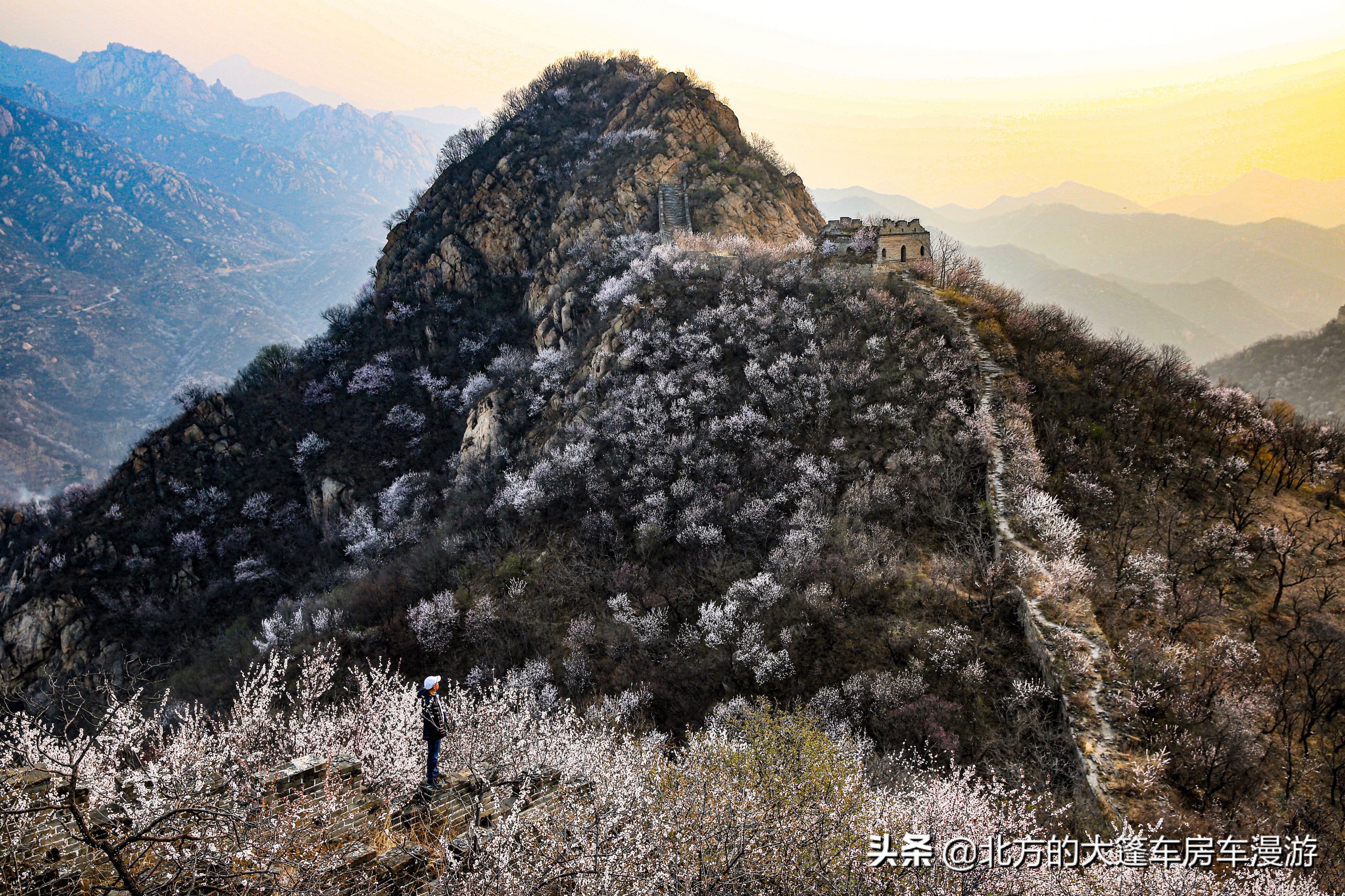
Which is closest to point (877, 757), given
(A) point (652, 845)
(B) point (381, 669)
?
(A) point (652, 845)

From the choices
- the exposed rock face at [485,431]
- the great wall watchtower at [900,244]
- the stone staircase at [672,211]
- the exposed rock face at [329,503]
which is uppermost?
the stone staircase at [672,211]

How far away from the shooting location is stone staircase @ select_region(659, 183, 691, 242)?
119 ft

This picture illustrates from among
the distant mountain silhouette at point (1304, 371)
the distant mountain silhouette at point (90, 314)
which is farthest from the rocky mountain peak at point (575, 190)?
the distant mountain silhouette at point (90, 314)

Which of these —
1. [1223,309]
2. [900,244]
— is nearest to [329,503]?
[900,244]

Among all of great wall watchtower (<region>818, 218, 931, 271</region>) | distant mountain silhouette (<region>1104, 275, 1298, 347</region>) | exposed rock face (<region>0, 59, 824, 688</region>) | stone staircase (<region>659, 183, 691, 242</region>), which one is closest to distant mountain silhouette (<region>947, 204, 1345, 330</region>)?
distant mountain silhouette (<region>1104, 275, 1298, 347</region>)

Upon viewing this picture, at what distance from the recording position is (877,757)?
1036 cm

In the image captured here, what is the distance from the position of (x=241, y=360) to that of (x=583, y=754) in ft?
642

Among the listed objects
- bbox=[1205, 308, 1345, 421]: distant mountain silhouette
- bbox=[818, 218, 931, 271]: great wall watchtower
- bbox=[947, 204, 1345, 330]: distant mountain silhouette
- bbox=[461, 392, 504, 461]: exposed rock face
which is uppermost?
bbox=[947, 204, 1345, 330]: distant mountain silhouette

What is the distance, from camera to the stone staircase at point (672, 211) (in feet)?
119

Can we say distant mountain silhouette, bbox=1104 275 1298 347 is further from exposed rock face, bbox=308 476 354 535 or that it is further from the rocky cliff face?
the rocky cliff face

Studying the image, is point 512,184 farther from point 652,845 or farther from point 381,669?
point 652,845

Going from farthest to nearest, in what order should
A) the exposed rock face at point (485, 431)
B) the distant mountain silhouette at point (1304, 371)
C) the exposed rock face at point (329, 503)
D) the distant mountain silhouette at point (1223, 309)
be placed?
the distant mountain silhouette at point (1223, 309), the distant mountain silhouette at point (1304, 371), the exposed rock face at point (329, 503), the exposed rock face at point (485, 431)

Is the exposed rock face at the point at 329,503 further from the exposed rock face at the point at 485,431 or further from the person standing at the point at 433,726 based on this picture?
the person standing at the point at 433,726

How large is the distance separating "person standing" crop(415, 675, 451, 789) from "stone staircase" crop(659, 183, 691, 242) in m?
31.4
